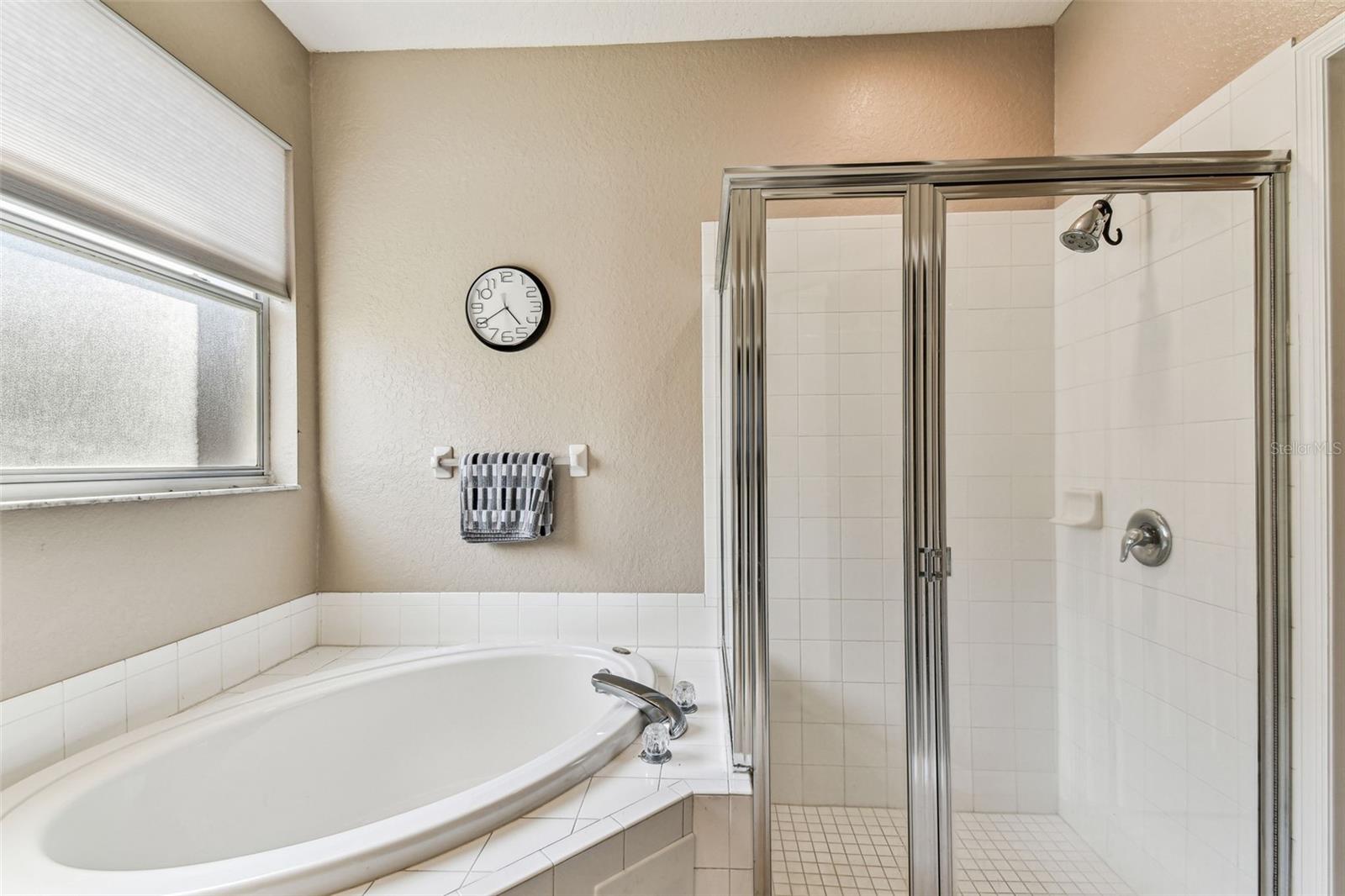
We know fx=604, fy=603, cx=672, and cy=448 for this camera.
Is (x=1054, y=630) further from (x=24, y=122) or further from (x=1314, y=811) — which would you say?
(x=24, y=122)

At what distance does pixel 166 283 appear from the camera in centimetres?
168

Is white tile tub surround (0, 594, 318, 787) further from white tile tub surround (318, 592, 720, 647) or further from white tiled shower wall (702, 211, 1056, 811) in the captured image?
white tiled shower wall (702, 211, 1056, 811)

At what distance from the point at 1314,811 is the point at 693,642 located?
1518 mm

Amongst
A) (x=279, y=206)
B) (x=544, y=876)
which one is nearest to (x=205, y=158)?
(x=279, y=206)

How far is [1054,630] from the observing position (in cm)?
130

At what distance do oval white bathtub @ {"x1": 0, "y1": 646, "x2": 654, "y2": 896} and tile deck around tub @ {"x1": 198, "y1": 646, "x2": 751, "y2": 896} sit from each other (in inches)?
1.0

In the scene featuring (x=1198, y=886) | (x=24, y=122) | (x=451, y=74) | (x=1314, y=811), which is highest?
(x=451, y=74)

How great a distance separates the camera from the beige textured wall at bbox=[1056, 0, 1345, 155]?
51.1 inches

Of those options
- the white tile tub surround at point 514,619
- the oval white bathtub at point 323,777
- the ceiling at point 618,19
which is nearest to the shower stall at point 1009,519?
the oval white bathtub at point 323,777

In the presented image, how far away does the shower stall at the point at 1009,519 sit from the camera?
4.23 feet

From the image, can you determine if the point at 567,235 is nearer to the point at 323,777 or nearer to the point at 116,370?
the point at 116,370

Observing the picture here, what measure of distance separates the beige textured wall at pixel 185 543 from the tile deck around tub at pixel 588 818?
13.1 inches

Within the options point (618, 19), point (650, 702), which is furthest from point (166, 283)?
point (650, 702)

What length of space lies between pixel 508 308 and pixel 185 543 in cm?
116
